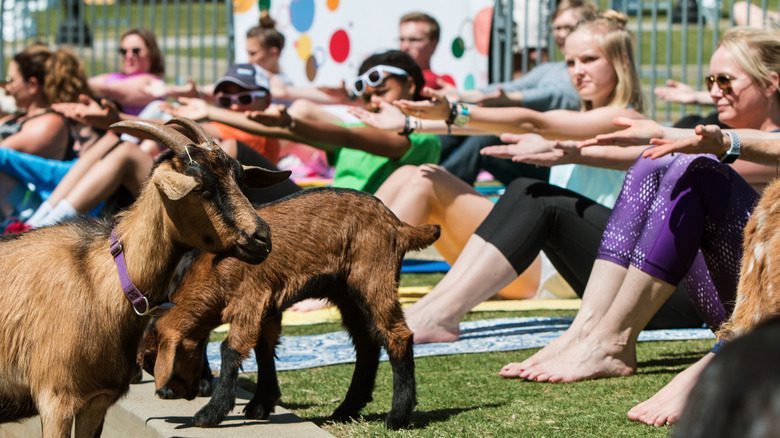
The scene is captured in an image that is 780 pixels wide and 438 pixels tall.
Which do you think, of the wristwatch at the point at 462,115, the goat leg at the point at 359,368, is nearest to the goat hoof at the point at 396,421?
the goat leg at the point at 359,368

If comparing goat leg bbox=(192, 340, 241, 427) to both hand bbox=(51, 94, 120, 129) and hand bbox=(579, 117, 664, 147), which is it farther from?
hand bbox=(51, 94, 120, 129)

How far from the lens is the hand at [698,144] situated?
4570 millimetres

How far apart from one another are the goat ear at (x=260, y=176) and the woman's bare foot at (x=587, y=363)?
65.6 inches

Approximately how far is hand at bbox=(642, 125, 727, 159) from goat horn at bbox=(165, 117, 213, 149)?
1798 millimetres

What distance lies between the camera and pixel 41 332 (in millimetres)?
3893

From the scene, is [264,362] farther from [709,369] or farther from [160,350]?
[709,369]

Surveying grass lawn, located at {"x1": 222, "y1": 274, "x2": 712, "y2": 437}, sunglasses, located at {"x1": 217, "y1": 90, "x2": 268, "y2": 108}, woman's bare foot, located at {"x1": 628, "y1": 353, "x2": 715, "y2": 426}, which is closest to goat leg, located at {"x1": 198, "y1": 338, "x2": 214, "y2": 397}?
grass lawn, located at {"x1": 222, "y1": 274, "x2": 712, "y2": 437}

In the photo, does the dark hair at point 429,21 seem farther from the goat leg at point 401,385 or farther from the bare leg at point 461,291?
the goat leg at point 401,385

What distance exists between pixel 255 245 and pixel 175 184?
1.04ft

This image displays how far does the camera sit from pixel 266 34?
38.2 feet

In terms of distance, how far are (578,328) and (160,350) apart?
6.68ft

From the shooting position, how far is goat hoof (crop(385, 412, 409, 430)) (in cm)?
429

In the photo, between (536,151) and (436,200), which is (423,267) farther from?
(536,151)

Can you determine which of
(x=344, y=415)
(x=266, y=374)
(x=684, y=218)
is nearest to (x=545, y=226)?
(x=684, y=218)
